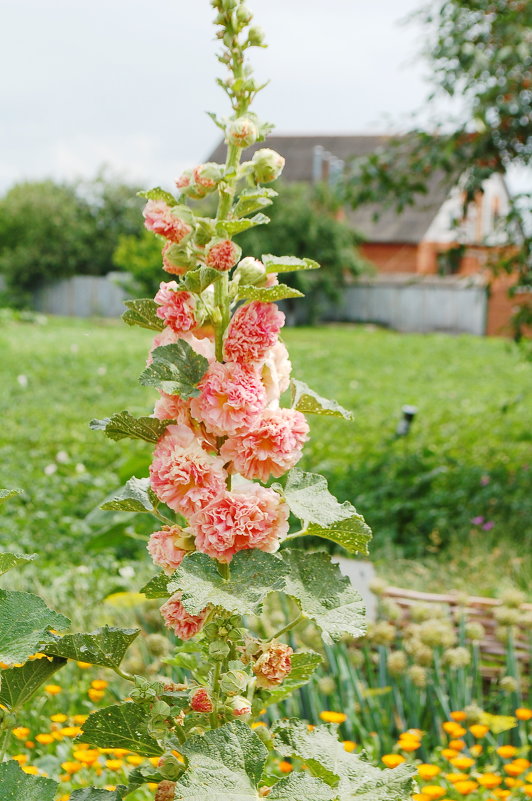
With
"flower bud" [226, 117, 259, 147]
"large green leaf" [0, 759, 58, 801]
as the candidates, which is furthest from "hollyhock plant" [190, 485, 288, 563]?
"flower bud" [226, 117, 259, 147]

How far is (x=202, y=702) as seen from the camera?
50.7 inches

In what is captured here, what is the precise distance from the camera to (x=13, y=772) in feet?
3.87

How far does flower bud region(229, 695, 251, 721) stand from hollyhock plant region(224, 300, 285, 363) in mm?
465

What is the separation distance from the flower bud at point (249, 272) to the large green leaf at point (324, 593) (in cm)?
38

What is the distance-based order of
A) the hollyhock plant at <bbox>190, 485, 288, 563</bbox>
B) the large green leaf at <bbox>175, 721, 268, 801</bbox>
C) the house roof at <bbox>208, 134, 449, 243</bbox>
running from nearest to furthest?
the large green leaf at <bbox>175, 721, 268, 801</bbox> → the hollyhock plant at <bbox>190, 485, 288, 563</bbox> → the house roof at <bbox>208, 134, 449, 243</bbox>

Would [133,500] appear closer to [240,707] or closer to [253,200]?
[240,707]

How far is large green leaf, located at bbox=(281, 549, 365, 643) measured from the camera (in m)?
1.23

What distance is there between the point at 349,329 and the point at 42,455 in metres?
15.9

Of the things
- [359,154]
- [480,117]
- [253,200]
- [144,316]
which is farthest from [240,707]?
[359,154]

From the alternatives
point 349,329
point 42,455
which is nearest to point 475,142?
point 42,455

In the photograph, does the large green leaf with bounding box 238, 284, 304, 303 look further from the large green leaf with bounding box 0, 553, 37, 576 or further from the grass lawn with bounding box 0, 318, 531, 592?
the grass lawn with bounding box 0, 318, 531, 592

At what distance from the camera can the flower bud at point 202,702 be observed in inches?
50.7

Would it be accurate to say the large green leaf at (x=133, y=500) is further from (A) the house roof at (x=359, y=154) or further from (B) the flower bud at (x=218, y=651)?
(A) the house roof at (x=359, y=154)

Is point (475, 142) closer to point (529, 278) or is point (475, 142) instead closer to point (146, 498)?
point (529, 278)
